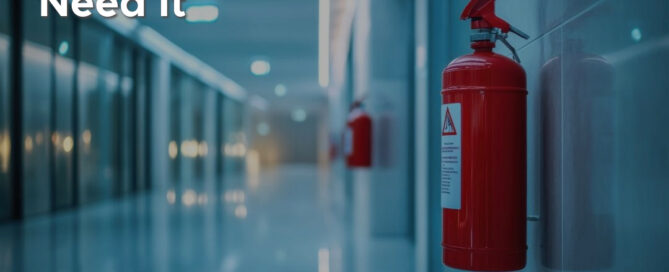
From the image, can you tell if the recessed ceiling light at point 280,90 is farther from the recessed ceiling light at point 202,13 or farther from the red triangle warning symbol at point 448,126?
the red triangle warning symbol at point 448,126

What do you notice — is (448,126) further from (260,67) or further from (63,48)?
(260,67)

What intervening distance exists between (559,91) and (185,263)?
154 inches

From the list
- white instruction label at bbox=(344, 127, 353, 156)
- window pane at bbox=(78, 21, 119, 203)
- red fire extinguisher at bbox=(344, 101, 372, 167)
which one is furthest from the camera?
window pane at bbox=(78, 21, 119, 203)

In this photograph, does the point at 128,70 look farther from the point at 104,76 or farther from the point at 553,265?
the point at 553,265

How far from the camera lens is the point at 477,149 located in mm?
2135

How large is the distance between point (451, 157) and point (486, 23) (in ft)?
1.71

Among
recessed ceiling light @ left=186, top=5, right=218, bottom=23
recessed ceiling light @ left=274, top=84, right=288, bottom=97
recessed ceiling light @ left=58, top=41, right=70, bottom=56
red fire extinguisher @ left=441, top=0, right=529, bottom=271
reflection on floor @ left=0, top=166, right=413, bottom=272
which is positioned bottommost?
reflection on floor @ left=0, top=166, right=413, bottom=272

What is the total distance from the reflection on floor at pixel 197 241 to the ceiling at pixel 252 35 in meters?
3.26

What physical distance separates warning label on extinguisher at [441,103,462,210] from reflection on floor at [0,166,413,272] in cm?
271

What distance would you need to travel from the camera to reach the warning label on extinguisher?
220cm

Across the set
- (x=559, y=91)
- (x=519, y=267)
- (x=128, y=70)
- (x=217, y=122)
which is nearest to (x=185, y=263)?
(x=519, y=267)

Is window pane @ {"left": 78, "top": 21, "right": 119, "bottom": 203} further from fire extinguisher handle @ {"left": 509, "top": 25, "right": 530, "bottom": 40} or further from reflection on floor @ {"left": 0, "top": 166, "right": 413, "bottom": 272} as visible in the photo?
fire extinguisher handle @ {"left": 509, "top": 25, "right": 530, "bottom": 40}

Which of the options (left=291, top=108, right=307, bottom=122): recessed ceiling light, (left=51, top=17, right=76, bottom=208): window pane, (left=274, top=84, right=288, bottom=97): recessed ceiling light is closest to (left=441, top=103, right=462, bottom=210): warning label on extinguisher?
(left=51, top=17, right=76, bottom=208): window pane

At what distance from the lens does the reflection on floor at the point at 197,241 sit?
5113 millimetres
